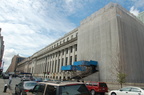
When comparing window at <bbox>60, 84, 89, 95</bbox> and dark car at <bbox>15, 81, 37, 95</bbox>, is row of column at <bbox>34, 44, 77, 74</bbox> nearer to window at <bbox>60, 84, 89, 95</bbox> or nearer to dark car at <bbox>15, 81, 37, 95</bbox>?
dark car at <bbox>15, 81, 37, 95</bbox>

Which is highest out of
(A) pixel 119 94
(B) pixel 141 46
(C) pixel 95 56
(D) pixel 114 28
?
(D) pixel 114 28

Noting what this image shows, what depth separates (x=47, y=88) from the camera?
15.9ft

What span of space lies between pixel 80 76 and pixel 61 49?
78.3ft

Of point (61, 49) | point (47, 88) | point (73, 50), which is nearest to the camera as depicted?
point (47, 88)

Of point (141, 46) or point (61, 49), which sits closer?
point (141, 46)

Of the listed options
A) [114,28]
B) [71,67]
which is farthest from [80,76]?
[114,28]

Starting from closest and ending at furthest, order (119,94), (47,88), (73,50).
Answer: (47,88)
(119,94)
(73,50)

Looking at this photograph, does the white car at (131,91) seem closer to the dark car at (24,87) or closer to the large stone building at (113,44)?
the dark car at (24,87)

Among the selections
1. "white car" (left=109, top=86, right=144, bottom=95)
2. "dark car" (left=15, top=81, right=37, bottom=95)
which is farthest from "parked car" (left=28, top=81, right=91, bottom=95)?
"white car" (left=109, top=86, right=144, bottom=95)

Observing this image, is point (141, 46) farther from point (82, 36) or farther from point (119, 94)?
point (119, 94)

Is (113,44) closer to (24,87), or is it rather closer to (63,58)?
(24,87)

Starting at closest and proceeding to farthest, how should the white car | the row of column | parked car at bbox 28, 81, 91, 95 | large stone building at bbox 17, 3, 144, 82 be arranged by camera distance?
1. parked car at bbox 28, 81, 91, 95
2. the white car
3. large stone building at bbox 17, 3, 144, 82
4. the row of column

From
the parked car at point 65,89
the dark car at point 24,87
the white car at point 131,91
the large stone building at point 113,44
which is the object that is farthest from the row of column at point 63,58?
the parked car at point 65,89

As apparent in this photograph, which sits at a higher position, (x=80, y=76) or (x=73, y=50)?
(x=73, y=50)
